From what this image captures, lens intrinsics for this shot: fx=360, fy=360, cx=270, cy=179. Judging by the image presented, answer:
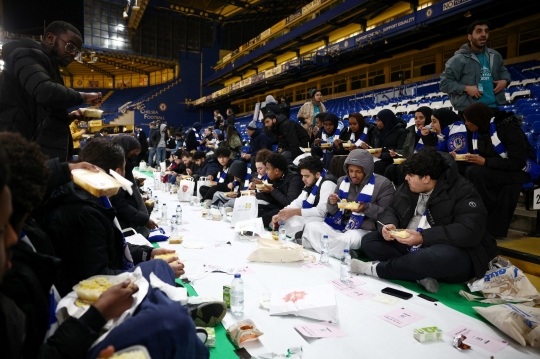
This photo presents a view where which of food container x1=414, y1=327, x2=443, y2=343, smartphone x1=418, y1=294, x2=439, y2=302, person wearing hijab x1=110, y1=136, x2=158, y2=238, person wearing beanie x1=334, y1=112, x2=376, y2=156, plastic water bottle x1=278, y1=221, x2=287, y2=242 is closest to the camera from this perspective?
food container x1=414, y1=327, x2=443, y2=343

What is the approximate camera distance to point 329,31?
57.8 feet

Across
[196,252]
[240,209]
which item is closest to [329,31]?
[240,209]

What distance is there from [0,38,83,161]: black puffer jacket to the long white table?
138 cm

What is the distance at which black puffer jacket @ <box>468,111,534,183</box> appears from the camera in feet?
10.8

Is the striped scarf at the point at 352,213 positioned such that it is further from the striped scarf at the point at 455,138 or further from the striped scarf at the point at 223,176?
the striped scarf at the point at 223,176

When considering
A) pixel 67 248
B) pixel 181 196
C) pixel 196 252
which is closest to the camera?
pixel 67 248

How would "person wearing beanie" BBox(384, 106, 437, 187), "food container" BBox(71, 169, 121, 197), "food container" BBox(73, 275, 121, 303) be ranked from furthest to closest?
"person wearing beanie" BBox(384, 106, 437, 187) → "food container" BBox(71, 169, 121, 197) → "food container" BBox(73, 275, 121, 303)

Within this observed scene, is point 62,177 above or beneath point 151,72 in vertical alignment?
beneath

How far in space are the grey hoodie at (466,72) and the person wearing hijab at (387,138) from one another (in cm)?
112

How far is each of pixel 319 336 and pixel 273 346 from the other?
0.25m

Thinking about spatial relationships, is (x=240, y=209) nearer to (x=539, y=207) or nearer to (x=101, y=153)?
(x=101, y=153)

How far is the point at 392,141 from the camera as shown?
498 centimetres

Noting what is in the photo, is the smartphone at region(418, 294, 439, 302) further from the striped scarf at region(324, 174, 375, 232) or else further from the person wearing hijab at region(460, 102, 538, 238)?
the person wearing hijab at region(460, 102, 538, 238)

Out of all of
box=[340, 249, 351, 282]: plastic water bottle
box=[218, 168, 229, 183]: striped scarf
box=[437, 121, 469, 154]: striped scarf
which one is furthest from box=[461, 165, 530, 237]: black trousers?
box=[218, 168, 229, 183]: striped scarf
